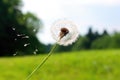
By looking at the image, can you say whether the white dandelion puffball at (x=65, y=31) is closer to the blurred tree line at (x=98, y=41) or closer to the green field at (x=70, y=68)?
the green field at (x=70, y=68)

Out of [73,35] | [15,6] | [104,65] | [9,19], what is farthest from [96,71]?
[15,6]

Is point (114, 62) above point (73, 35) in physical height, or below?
below

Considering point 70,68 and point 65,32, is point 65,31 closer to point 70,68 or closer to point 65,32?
point 65,32

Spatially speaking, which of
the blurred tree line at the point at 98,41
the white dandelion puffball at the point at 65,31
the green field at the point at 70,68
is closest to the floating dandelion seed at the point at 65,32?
the white dandelion puffball at the point at 65,31

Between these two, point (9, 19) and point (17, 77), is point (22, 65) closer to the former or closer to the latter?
point (17, 77)

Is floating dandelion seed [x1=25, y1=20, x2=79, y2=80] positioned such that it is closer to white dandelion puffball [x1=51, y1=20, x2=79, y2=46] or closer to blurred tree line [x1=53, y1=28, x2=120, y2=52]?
white dandelion puffball [x1=51, y1=20, x2=79, y2=46]

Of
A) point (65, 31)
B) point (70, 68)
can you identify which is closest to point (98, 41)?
point (70, 68)
